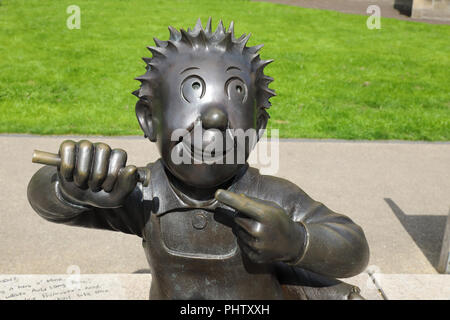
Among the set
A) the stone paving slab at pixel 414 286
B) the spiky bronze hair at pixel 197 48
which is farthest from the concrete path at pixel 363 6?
the spiky bronze hair at pixel 197 48

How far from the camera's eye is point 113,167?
1693 mm

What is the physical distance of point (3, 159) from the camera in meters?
5.92

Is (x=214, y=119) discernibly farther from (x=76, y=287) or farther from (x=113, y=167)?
(x=76, y=287)

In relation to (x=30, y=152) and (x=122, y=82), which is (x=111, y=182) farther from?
(x=122, y=82)

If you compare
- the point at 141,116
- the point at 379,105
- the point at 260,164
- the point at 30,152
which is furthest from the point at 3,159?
the point at 379,105

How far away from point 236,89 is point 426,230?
3.64 meters

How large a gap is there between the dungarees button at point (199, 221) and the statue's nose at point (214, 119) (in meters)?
0.42

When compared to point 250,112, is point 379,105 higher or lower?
lower

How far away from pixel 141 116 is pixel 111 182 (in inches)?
18.2

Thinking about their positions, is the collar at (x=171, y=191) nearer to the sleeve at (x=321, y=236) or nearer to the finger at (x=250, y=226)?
the sleeve at (x=321, y=236)

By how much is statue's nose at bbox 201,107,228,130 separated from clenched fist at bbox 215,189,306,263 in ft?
0.82

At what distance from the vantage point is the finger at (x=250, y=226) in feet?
5.50

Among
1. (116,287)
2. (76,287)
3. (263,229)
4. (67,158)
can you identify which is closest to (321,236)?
(263,229)

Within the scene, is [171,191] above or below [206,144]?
below
